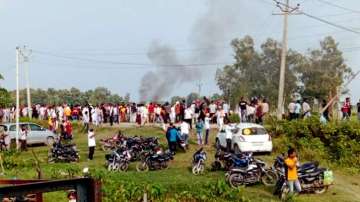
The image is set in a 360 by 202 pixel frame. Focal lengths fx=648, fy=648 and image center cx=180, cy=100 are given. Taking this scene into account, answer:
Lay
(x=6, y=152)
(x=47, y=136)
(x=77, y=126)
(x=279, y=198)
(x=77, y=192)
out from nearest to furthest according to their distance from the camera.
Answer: (x=77, y=192), (x=279, y=198), (x=6, y=152), (x=47, y=136), (x=77, y=126)

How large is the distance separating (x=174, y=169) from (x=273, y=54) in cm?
5221

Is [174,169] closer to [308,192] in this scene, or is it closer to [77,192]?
[308,192]

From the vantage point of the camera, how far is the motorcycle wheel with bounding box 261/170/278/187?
24.5m

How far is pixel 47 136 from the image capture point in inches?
1601

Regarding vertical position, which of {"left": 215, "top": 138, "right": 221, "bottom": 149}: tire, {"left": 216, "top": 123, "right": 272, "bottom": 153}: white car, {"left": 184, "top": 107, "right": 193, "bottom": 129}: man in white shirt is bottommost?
{"left": 215, "top": 138, "right": 221, "bottom": 149}: tire

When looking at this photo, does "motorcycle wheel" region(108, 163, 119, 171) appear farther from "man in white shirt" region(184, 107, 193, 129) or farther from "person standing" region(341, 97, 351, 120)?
"person standing" region(341, 97, 351, 120)

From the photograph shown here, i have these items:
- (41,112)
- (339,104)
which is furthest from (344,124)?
(41,112)

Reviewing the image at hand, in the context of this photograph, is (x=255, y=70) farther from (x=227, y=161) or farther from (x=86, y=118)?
(x=227, y=161)

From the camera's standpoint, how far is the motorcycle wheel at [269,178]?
2451cm

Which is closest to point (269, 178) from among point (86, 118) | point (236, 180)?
point (236, 180)

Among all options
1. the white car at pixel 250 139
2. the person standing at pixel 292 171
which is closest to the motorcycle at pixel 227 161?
the white car at pixel 250 139

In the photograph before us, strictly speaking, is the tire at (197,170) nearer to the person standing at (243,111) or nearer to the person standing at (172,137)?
the person standing at (172,137)

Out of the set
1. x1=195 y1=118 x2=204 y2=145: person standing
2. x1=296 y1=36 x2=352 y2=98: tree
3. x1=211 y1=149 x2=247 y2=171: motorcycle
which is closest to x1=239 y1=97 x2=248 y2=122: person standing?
x1=195 y1=118 x2=204 y2=145: person standing

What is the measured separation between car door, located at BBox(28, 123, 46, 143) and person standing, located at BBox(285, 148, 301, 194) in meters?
22.0
